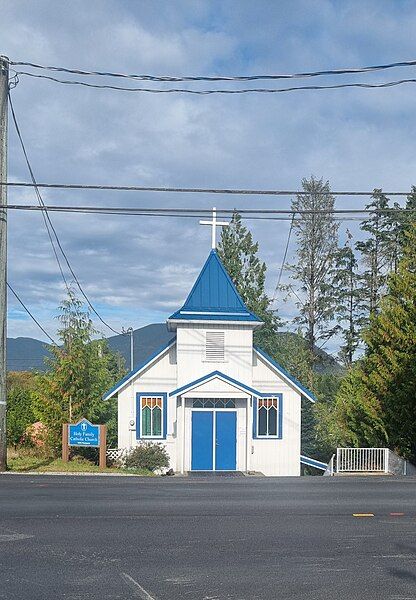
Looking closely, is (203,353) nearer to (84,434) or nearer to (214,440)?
(214,440)

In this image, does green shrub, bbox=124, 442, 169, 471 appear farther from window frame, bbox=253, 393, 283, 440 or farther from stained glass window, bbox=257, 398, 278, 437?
stained glass window, bbox=257, 398, 278, 437

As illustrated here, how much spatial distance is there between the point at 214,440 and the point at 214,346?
11.7 ft

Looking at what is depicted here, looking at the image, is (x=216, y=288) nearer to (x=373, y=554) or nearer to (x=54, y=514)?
(x=54, y=514)

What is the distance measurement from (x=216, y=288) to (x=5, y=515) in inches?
737

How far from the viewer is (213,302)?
30422 mm

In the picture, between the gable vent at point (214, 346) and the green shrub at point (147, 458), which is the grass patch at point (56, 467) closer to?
the green shrub at point (147, 458)

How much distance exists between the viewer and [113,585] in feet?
27.5

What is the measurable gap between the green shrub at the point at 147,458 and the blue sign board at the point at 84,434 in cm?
264

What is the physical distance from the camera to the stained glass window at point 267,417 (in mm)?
30562

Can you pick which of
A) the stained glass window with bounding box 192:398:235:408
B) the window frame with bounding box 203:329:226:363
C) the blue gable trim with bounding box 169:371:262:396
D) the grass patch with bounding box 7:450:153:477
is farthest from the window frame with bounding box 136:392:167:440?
the grass patch with bounding box 7:450:153:477

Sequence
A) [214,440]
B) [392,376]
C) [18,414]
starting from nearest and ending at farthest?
1. [214,440]
2. [392,376]
3. [18,414]

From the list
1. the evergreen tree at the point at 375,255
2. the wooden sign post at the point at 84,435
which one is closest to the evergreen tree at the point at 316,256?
the evergreen tree at the point at 375,255

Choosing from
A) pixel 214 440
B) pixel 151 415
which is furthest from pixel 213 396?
pixel 151 415

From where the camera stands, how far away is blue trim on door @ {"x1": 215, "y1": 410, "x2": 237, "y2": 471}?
1161 inches
